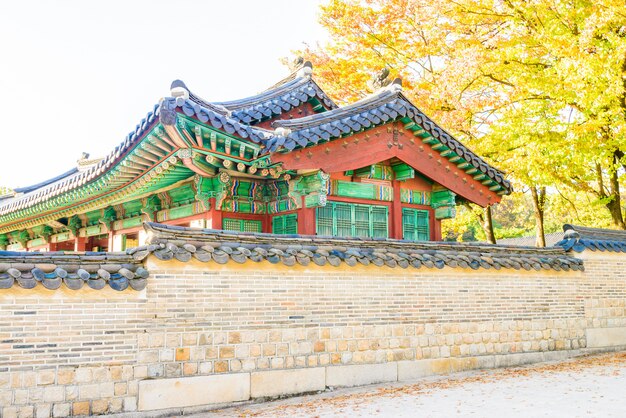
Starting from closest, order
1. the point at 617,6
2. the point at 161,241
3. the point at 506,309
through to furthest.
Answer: the point at 161,241 < the point at 506,309 < the point at 617,6

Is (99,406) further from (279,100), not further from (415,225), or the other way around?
(415,225)

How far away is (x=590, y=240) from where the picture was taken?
13906 mm

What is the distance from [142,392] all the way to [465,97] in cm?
1592

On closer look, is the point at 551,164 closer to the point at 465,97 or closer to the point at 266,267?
the point at 465,97

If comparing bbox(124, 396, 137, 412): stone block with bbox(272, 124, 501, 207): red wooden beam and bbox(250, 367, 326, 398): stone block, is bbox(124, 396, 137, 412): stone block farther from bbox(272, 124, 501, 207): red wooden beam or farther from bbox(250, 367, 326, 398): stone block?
bbox(272, 124, 501, 207): red wooden beam

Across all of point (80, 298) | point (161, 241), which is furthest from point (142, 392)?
point (161, 241)

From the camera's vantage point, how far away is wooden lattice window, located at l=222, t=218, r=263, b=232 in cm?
1255

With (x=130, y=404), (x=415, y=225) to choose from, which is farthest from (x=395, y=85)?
(x=130, y=404)

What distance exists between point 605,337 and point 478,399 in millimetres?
6772

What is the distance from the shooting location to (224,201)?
1246cm

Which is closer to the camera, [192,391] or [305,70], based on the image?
[192,391]

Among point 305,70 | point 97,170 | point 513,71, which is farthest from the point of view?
point 513,71

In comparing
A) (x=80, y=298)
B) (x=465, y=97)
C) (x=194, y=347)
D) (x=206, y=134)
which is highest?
(x=465, y=97)

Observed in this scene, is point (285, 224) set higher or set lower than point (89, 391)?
higher
